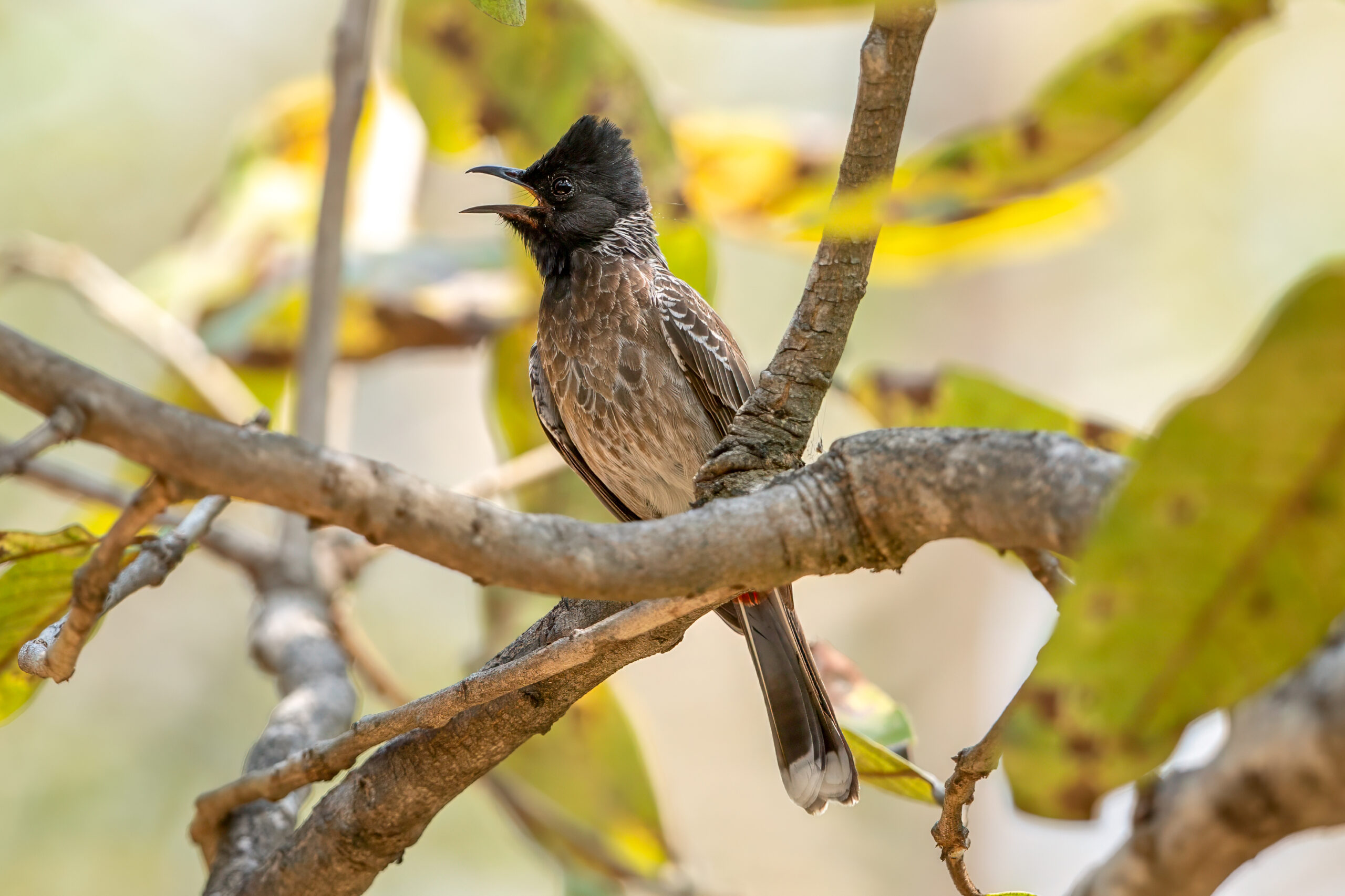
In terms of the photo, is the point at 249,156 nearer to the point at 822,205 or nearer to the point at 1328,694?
the point at 822,205

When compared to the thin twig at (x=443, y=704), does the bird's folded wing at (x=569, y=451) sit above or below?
above

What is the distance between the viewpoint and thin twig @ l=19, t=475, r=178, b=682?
0.99 meters

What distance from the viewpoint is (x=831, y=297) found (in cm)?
156

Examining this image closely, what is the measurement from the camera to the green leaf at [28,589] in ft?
6.20

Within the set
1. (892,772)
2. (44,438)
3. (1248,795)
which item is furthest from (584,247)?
(1248,795)

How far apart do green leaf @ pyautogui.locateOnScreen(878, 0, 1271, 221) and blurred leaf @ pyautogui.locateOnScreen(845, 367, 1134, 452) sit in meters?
0.43

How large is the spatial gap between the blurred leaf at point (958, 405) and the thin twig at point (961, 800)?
110 centimetres

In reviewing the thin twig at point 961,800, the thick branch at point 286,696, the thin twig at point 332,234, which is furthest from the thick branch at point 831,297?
the thin twig at point 332,234

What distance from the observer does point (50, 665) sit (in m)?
1.51

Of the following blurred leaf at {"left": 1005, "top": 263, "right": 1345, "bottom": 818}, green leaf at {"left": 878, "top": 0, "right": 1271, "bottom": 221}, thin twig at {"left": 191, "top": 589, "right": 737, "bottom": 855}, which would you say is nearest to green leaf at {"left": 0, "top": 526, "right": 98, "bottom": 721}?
thin twig at {"left": 191, "top": 589, "right": 737, "bottom": 855}

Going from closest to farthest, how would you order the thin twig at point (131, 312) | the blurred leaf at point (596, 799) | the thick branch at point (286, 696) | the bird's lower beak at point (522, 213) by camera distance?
1. the thick branch at point (286, 696)
2. the blurred leaf at point (596, 799)
3. the bird's lower beak at point (522, 213)
4. the thin twig at point (131, 312)

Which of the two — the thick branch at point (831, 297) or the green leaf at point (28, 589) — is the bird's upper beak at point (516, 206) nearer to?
the green leaf at point (28, 589)

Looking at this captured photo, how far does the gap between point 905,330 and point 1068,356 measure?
1276mm

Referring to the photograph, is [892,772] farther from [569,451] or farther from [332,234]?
[332,234]
